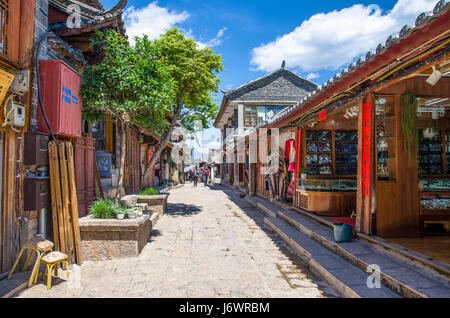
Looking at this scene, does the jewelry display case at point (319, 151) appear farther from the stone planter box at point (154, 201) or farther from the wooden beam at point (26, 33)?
the wooden beam at point (26, 33)

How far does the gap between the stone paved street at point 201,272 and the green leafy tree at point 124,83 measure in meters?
1.88

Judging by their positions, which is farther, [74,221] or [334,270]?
[74,221]

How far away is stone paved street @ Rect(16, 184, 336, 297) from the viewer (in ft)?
→ 12.5

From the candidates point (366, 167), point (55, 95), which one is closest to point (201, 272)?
point (366, 167)

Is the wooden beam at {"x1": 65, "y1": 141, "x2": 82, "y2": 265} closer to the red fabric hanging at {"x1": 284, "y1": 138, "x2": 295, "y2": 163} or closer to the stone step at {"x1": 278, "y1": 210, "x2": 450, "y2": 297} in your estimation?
the stone step at {"x1": 278, "y1": 210, "x2": 450, "y2": 297}

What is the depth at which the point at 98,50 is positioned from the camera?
719cm

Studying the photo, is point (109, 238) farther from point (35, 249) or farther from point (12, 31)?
point (12, 31)

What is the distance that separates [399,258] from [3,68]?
19.9 feet

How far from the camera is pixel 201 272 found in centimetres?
454

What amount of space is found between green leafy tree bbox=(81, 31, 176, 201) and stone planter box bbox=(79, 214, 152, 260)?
1278 millimetres

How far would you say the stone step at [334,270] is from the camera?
3.34 metres

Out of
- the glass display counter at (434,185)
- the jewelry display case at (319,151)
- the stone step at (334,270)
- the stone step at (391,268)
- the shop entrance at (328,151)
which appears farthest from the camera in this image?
the jewelry display case at (319,151)

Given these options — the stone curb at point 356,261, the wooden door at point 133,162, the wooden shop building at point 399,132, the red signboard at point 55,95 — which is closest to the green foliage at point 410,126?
the wooden shop building at point 399,132
